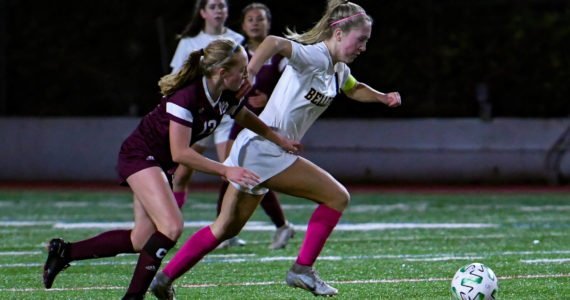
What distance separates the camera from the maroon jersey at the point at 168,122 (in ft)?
16.7

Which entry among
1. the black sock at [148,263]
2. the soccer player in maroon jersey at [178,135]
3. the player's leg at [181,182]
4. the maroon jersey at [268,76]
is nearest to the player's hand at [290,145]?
the soccer player in maroon jersey at [178,135]

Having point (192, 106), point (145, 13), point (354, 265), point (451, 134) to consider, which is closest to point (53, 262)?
point (192, 106)

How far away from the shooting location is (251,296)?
569cm

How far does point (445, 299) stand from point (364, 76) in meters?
12.3

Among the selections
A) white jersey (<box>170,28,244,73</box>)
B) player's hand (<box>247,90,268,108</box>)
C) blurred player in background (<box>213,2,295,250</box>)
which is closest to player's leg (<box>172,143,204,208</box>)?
blurred player in background (<box>213,2,295,250</box>)

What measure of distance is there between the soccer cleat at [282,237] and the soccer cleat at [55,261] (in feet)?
8.04

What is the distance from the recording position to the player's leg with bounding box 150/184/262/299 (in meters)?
5.41

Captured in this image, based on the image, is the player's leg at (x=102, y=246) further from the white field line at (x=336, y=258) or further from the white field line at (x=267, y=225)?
the white field line at (x=267, y=225)

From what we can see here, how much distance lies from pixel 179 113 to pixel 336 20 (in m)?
1.19

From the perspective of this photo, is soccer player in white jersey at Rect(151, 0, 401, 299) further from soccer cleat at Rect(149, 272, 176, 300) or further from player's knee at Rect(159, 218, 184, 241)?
player's knee at Rect(159, 218, 184, 241)

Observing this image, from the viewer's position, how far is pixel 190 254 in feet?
17.8

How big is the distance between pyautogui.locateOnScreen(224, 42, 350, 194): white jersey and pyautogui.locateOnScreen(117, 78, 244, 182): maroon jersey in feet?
0.81

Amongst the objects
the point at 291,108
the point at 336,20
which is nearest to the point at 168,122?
the point at 291,108

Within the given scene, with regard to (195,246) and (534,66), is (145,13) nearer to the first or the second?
(534,66)
